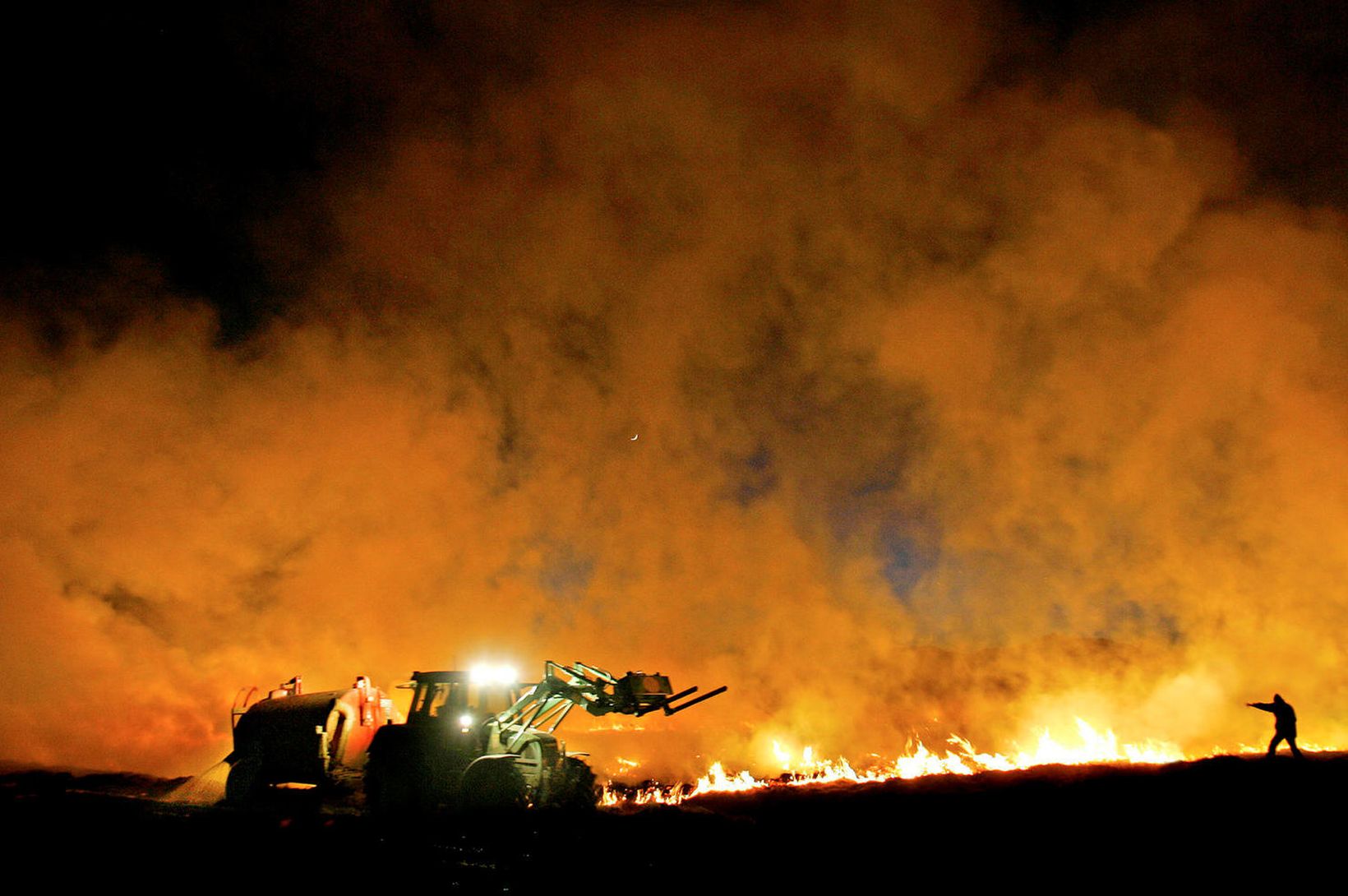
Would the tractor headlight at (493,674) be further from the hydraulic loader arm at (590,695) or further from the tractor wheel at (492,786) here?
the tractor wheel at (492,786)

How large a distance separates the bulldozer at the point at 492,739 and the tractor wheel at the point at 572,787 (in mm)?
16

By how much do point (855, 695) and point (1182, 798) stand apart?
2799 centimetres

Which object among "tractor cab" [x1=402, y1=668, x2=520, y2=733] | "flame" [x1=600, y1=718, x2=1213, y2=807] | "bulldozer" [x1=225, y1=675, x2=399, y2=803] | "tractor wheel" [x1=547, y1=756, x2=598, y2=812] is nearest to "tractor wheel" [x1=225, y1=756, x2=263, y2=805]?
"bulldozer" [x1=225, y1=675, x2=399, y2=803]

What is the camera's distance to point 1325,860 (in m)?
7.93

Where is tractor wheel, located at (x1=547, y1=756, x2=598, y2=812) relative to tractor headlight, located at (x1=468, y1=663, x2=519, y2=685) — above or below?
below

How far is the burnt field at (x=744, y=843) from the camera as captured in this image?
670cm

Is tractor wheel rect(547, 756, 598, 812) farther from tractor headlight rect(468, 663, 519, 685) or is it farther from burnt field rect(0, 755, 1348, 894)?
tractor headlight rect(468, 663, 519, 685)

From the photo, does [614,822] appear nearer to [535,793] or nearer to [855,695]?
[535,793]

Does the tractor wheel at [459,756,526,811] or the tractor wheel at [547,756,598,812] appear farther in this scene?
the tractor wheel at [547,756,598,812]

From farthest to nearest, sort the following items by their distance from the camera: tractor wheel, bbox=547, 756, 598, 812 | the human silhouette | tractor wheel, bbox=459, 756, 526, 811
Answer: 1. the human silhouette
2. tractor wheel, bbox=547, 756, 598, 812
3. tractor wheel, bbox=459, 756, 526, 811

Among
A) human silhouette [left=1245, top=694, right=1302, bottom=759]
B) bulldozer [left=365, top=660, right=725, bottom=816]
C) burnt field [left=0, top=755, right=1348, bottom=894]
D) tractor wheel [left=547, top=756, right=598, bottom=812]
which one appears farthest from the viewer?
human silhouette [left=1245, top=694, right=1302, bottom=759]

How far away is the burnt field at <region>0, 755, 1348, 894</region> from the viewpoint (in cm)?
670

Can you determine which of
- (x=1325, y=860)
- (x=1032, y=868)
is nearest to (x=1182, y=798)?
(x=1325, y=860)

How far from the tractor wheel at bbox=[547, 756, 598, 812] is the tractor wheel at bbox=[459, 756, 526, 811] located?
935 millimetres
